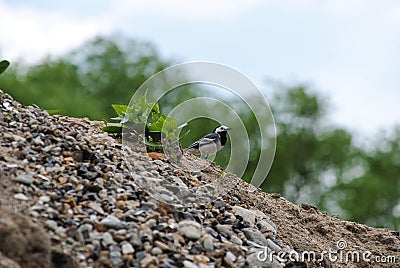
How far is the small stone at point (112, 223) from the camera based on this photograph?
4772 millimetres

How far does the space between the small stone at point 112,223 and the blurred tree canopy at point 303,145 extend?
14.3 metres

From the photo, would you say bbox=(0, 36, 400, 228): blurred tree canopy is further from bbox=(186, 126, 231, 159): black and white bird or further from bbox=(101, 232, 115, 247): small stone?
bbox=(101, 232, 115, 247): small stone

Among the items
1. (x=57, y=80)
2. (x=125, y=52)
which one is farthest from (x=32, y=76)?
(x=125, y=52)

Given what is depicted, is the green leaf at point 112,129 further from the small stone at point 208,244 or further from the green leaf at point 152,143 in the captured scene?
the small stone at point 208,244

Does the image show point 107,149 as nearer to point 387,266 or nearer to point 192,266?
point 192,266

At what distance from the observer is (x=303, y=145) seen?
2366 cm

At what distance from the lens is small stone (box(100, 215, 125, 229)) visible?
188 inches

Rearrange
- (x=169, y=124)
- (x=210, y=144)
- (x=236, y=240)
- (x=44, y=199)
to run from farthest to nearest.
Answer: (x=210, y=144)
(x=169, y=124)
(x=236, y=240)
(x=44, y=199)

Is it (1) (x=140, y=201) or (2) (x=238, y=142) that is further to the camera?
(2) (x=238, y=142)

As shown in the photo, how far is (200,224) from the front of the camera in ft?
17.4

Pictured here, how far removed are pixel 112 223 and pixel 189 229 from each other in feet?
2.13

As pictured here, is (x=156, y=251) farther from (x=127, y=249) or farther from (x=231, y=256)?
(x=231, y=256)

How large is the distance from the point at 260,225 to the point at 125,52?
2350 centimetres

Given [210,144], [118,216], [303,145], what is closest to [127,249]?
[118,216]
